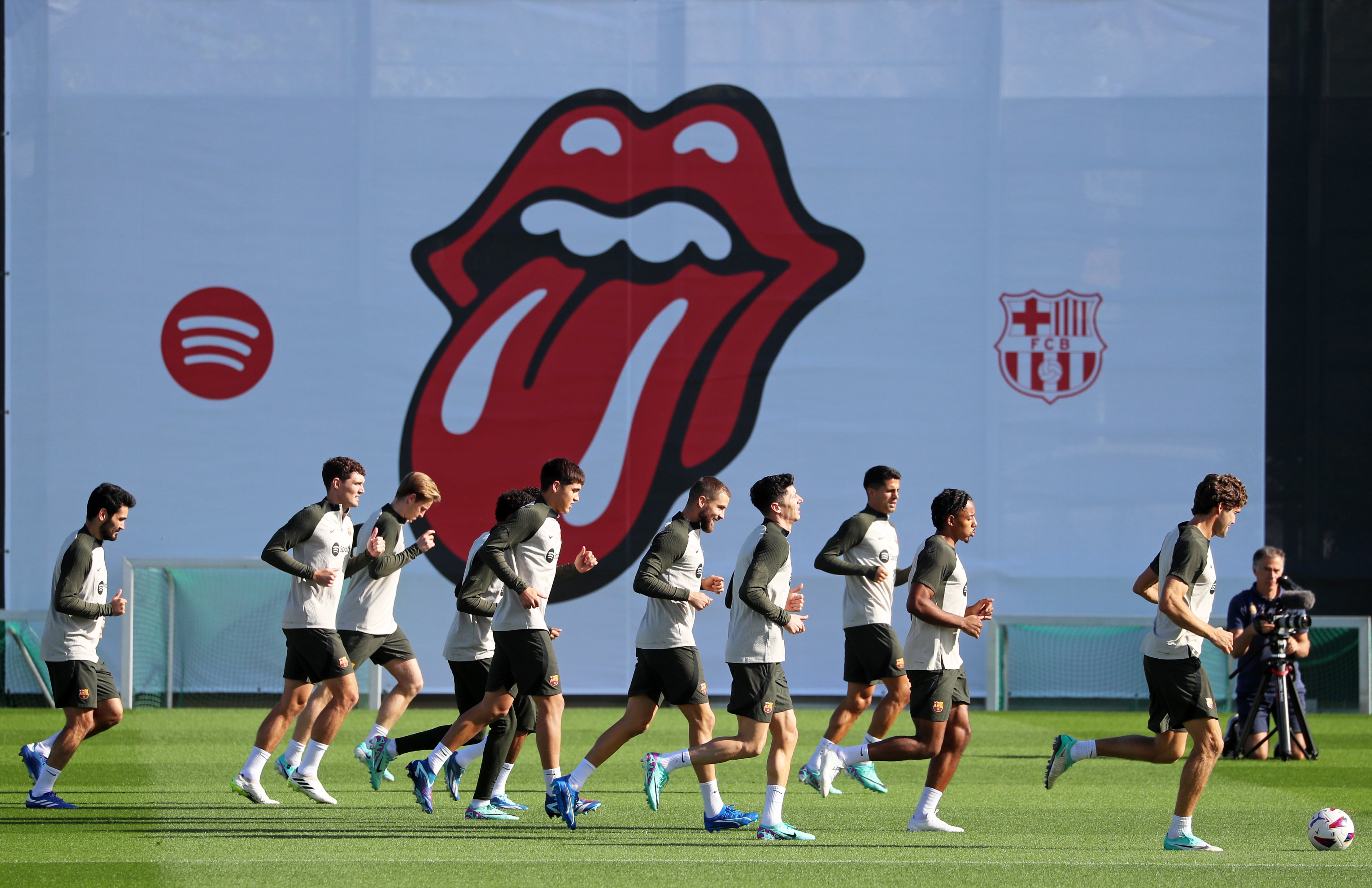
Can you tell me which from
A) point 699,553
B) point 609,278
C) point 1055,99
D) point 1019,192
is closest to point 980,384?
point 1019,192

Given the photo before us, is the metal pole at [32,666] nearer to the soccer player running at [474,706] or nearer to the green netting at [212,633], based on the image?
the green netting at [212,633]

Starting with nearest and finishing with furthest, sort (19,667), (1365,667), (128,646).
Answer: (128,646)
(19,667)
(1365,667)

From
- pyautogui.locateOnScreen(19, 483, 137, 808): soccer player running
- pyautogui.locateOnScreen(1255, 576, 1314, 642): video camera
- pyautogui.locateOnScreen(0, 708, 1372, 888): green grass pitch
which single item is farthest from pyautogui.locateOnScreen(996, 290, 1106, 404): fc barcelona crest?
pyautogui.locateOnScreen(19, 483, 137, 808): soccer player running

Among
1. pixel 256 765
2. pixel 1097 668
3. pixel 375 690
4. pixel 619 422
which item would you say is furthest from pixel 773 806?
pixel 1097 668

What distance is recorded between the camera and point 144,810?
7719 millimetres

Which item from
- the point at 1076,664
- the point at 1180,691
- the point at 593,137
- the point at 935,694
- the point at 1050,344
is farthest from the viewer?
the point at 593,137

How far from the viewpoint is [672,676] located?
7062 mm

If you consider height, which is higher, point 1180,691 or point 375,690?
point 1180,691

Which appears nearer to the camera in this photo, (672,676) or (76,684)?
(672,676)

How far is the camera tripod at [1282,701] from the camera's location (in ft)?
34.8

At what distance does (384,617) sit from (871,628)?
299cm

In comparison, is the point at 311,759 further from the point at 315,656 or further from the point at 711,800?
the point at 711,800

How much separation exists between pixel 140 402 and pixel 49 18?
4386 mm

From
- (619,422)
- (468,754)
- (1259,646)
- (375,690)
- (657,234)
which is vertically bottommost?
(375,690)
